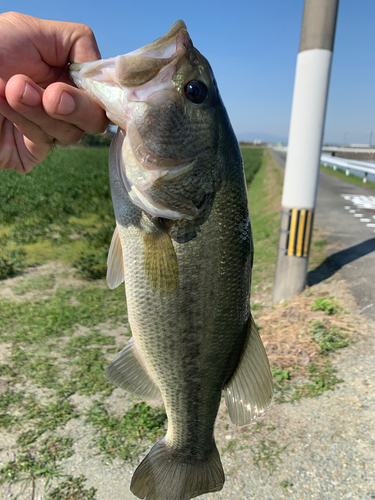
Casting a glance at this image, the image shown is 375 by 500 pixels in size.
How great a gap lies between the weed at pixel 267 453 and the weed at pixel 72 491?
4.68 ft

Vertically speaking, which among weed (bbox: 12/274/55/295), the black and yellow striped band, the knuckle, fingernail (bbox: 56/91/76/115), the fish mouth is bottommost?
weed (bbox: 12/274/55/295)

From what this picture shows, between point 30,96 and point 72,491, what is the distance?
117 inches

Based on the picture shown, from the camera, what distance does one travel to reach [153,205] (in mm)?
1478

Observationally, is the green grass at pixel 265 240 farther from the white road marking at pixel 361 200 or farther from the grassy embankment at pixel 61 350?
the white road marking at pixel 361 200

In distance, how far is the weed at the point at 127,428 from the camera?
338 centimetres

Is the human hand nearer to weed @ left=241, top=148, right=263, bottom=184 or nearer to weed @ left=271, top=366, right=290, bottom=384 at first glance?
weed @ left=271, top=366, right=290, bottom=384

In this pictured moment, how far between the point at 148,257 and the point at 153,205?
0.23 metres

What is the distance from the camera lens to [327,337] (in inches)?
182

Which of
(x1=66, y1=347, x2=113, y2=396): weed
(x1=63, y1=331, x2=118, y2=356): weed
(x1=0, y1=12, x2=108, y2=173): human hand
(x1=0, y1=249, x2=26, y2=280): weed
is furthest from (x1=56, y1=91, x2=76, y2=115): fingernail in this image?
(x1=0, y1=249, x2=26, y2=280): weed

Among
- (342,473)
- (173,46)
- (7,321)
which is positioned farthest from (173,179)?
(7,321)

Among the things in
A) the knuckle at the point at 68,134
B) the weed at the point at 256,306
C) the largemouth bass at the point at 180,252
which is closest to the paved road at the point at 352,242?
the weed at the point at 256,306

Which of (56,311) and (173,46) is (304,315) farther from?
(173,46)

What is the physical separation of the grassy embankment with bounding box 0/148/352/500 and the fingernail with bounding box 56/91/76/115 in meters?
1.71

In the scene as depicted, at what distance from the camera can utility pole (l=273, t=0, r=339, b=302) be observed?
16.4 feet
